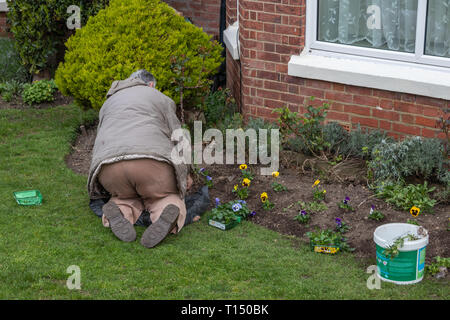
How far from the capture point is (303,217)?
19.5 ft

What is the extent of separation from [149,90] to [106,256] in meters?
1.68

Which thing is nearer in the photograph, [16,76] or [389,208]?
[389,208]

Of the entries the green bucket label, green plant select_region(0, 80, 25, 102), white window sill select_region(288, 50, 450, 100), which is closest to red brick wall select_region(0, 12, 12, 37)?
green plant select_region(0, 80, 25, 102)

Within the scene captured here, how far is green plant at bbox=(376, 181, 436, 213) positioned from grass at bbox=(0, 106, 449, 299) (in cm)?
86

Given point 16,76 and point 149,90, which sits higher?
point 149,90

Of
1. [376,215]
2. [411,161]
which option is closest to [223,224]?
[376,215]

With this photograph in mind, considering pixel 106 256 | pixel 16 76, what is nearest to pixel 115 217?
pixel 106 256

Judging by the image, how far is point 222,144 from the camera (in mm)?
7488

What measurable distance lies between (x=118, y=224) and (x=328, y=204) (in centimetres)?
185

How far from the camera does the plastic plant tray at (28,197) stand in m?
6.42

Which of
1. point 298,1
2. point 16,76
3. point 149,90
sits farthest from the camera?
point 16,76

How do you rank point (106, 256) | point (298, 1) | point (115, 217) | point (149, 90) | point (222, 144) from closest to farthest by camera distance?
1. point (106, 256)
2. point (115, 217)
3. point (149, 90)
4. point (298, 1)
5. point (222, 144)

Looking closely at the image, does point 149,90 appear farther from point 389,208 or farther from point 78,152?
point 389,208

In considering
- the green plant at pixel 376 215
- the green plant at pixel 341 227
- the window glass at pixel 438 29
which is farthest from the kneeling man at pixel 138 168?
the window glass at pixel 438 29
